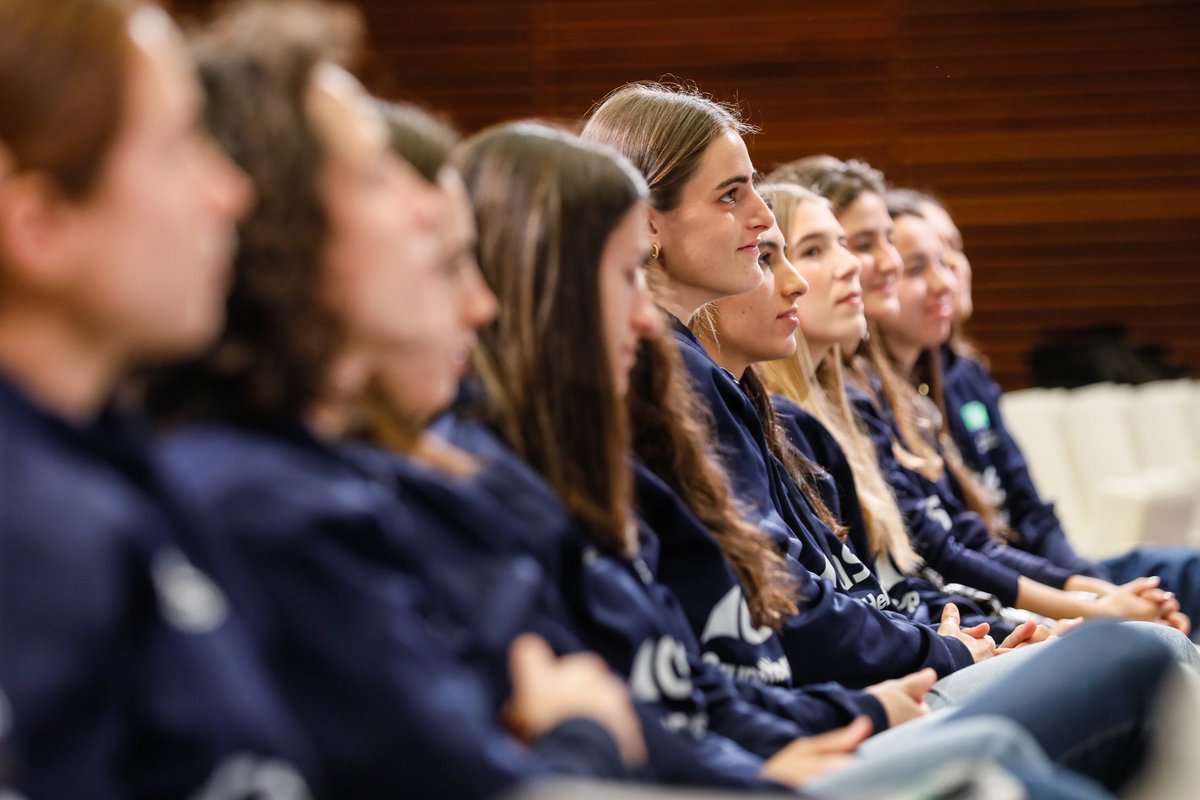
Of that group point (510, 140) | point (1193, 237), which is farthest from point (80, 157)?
point (1193, 237)

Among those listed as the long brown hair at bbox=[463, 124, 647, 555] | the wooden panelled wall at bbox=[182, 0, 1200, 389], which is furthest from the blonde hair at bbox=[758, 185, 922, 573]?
the wooden panelled wall at bbox=[182, 0, 1200, 389]

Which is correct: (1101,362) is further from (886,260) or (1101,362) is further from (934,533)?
(934,533)

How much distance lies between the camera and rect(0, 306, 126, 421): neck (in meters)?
0.94

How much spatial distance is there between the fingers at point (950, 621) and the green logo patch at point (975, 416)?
1047mm

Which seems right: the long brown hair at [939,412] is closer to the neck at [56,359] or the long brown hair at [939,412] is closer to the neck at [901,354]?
the neck at [901,354]

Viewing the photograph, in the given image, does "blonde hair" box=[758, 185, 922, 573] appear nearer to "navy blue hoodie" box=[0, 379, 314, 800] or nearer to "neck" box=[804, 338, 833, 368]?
"neck" box=[804, 338, 833, 368]

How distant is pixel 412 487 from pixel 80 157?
→ 1.30 feet

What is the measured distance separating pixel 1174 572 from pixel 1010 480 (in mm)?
479

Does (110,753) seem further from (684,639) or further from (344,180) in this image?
(684,639)

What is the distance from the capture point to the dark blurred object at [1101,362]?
5980 millimetres

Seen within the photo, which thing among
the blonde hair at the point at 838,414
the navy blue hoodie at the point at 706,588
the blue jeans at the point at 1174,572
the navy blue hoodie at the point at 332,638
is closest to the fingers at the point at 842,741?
the navy blue hoodie at the point at 706,588

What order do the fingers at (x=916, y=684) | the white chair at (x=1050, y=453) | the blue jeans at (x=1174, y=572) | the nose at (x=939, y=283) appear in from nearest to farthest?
1. the fingers at (x=916, y=684)
2. the blue jeans at (x=1174, y=572)
3. the nose at (x=939, y=283)
4. the white chair at (x=1050, y=453)

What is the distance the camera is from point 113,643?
871 millimetres

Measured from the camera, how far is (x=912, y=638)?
6.94 ft
